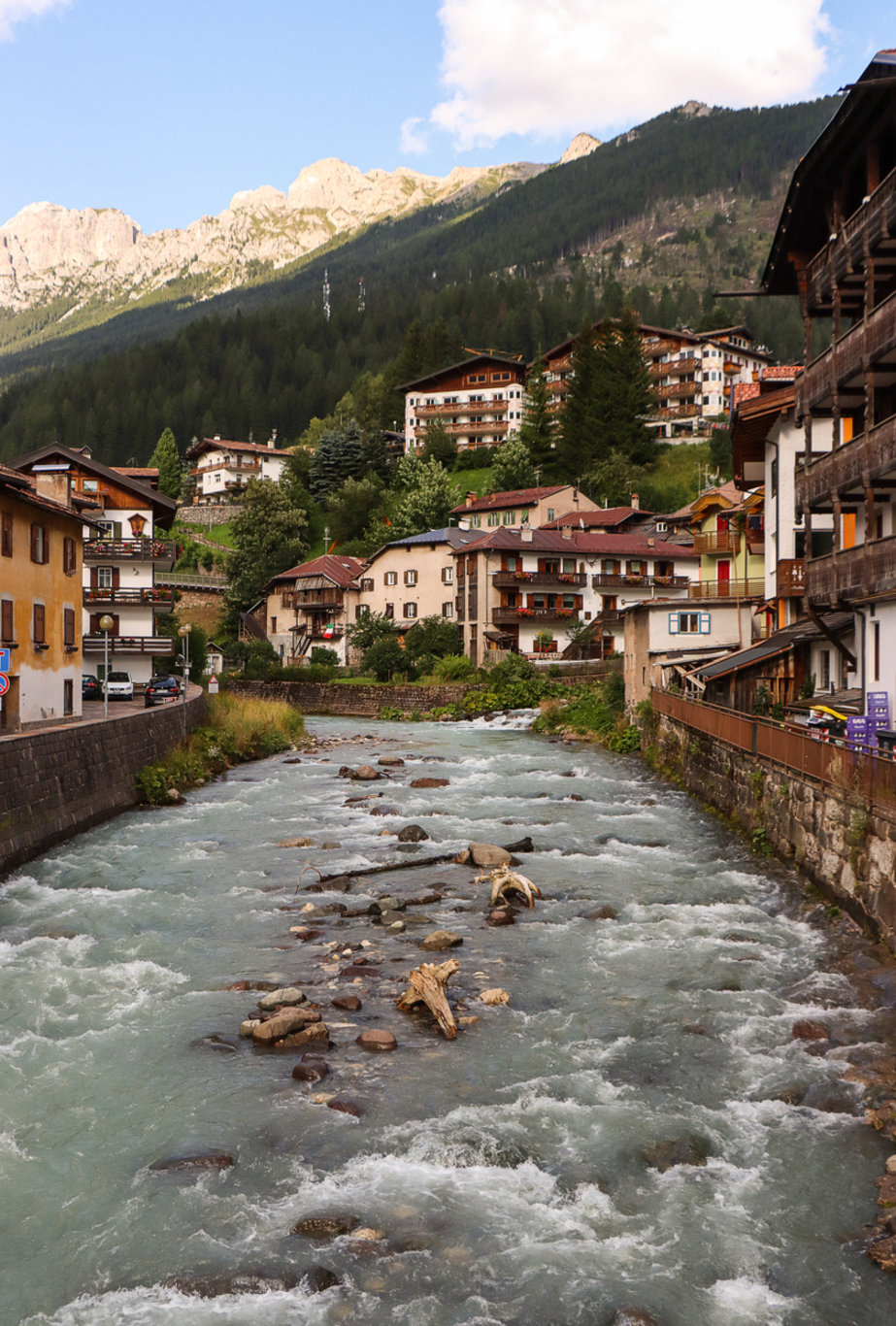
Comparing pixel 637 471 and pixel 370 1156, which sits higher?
pixel 637 471

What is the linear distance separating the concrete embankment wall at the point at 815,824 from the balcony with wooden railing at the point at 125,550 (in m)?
36.3

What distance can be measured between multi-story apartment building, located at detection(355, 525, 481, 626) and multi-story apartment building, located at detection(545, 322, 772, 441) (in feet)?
142

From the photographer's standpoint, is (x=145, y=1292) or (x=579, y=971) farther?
(x=579, y=971)

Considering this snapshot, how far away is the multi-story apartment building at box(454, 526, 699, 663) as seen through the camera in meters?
74.8

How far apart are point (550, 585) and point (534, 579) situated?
6.32ft

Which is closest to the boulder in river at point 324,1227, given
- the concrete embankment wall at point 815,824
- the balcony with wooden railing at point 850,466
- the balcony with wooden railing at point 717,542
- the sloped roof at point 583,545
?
the concrete embankment wall at point 815,824

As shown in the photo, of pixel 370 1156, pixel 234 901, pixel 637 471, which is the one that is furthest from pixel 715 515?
pixel 370 1156

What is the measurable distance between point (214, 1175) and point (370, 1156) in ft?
5.10

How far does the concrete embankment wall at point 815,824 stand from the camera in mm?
15758

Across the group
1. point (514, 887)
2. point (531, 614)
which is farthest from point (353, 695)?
point (514, 887)

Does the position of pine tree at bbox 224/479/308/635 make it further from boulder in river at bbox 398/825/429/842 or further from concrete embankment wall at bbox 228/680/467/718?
boulder in river at bbox 398/825/429/842

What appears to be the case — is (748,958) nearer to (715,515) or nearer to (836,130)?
(836,130)

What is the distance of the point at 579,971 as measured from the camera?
16047 mm

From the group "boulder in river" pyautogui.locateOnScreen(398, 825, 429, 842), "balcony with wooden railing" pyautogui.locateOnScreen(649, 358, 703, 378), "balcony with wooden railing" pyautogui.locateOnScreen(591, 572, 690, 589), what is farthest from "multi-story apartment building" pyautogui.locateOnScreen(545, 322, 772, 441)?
"boulder in river" pyautogui.locateOnScreen(398, 825, 429, 842)
